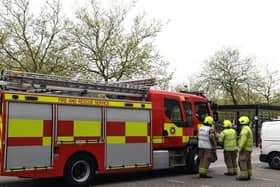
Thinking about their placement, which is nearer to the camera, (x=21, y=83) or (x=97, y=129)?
(x=21, y=83)

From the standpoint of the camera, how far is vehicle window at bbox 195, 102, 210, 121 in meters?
14.0

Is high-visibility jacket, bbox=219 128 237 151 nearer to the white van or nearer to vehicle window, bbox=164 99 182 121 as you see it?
vehicle window, bbox=164 99 182 121

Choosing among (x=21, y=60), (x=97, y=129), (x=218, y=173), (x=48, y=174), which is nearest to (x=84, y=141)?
(x=97, y=129)

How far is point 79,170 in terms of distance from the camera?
10.6 meters

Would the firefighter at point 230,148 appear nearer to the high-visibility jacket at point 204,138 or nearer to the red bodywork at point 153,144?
the high-visibility jacket at point 204,138

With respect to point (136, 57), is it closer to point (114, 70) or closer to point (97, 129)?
point (114, 70)

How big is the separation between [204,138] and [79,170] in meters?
3.94

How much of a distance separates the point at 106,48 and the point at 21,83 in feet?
64.3

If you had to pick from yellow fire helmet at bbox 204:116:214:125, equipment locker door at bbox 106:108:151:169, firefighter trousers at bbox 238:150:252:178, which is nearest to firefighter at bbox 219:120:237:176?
firefighter trousers at bbox 238:150:252:178

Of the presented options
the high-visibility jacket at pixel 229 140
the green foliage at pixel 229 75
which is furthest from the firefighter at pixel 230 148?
the green foliage at pixel 229 75

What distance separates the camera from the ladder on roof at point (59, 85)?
9680 mm

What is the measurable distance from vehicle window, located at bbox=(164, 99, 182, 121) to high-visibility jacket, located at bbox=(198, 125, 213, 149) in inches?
32.6

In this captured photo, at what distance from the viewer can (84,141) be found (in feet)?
34.6

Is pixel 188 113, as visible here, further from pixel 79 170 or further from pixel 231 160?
pixel 79 170
